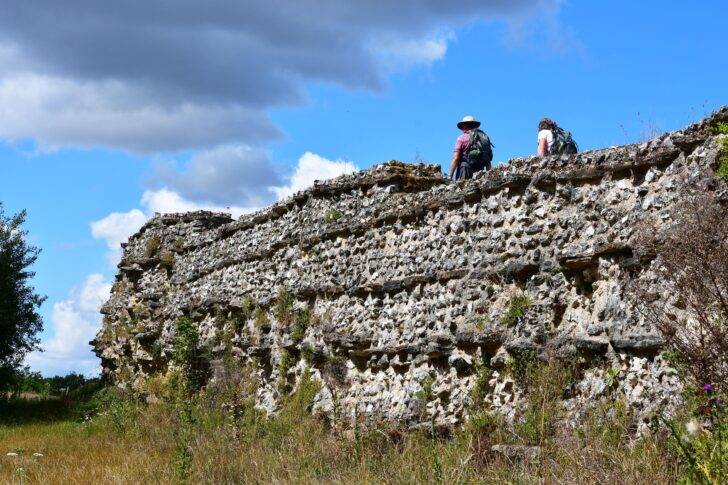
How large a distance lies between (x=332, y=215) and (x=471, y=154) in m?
2.71

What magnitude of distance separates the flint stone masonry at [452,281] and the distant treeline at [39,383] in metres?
10.7

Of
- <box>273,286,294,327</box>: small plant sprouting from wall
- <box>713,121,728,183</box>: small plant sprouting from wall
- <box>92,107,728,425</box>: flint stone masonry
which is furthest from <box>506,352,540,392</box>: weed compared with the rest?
<box>273,286,294,327</box>: small plant sprouting from wall

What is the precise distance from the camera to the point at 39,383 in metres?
31.7

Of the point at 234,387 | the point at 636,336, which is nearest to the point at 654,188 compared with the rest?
the point at 636,336

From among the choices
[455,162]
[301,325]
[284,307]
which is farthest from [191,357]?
[455,162]

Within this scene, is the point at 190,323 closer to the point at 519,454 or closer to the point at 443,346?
the point at 443,346

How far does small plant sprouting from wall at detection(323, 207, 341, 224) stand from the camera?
1386 centimetres

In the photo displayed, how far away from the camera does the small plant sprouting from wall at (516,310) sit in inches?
374

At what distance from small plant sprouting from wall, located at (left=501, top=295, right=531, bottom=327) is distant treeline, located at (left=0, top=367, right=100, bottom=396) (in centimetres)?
1782

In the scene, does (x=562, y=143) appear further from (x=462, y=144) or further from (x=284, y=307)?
(x=284, y=307)

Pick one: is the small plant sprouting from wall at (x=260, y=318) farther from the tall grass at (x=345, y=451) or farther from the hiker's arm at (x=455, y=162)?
the hiker's arm at (x=455, y=162)

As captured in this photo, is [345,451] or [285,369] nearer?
[345,451]

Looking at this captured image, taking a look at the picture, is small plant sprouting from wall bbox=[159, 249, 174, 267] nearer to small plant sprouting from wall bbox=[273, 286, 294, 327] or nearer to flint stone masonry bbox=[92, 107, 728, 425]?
flint stone masonry bbox=[92, 107, 728, 425]

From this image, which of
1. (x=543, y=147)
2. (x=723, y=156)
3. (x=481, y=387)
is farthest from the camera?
(x=543, y=147)
